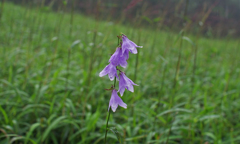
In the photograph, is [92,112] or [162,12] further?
[162,12]

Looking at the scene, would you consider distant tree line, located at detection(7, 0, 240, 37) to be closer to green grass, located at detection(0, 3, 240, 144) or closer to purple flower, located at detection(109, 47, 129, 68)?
green grass, located at detection(0, 3, 240, 144)

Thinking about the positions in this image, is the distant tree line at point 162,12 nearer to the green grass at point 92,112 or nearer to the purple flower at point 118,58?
the green grass at point 92,112

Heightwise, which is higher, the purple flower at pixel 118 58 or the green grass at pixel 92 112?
the purple flower at pixel 118 58

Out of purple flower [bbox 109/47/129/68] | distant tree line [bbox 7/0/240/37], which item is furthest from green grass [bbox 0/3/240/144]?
purple flower [bbox 109/47/129/68]

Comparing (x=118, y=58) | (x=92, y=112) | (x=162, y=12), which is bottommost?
(x=92, y=112)

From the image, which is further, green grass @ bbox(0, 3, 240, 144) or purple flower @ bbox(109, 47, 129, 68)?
green grass @ bbox(0, 3, 240, 144)

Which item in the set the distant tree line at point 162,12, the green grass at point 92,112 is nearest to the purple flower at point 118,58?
the green grass at point 92,112

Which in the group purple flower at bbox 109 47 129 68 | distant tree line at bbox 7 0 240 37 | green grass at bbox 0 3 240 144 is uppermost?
distant tree line at bbox 7 0 240 37

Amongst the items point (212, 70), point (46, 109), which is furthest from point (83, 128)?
point (212, 70)

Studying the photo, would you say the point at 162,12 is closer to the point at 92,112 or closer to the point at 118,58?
the point at 92,112

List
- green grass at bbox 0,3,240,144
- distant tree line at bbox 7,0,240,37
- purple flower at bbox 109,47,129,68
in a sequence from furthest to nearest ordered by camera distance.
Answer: distant tree line at bbox 7,0,240,37
green grass at bbox 0,3,240,144
purple flower at bbox 109,47,129,68

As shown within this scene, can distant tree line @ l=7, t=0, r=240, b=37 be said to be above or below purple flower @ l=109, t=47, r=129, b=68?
above

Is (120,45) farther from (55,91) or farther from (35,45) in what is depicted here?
(35,45)

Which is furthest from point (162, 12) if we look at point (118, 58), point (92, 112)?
point (118, 58)
